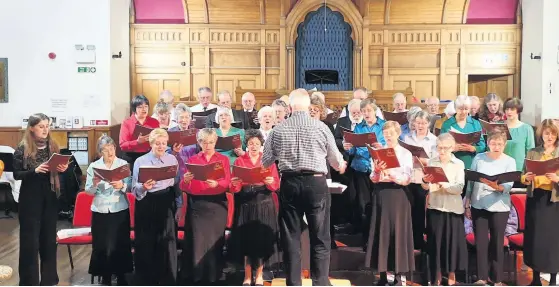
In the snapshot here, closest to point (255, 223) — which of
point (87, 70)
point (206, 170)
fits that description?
point (206, 170)

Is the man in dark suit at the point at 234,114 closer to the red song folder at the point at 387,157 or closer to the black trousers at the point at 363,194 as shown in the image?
the black trousers at the point at 363,194

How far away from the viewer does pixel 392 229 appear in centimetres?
457

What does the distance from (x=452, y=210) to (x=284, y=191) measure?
135 centimetres

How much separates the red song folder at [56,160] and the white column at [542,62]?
24.0ft

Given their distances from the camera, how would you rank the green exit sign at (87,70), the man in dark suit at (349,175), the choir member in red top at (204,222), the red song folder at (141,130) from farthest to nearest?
the green exit sign at (87,70), the man in dark suit at (349,175), the red song folder at (141,130), the choir member in red top at (204,222)

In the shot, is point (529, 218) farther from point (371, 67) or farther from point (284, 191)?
point (371, 67)

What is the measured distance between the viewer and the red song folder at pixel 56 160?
165 inches

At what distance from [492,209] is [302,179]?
1.54 m

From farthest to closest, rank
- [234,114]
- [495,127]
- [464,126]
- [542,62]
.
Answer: [542,62], [234,114], [464,126], [495,127]

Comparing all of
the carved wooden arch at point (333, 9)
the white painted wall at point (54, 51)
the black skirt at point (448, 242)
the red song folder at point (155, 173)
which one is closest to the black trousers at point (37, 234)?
the red song folder at point (155, 173)

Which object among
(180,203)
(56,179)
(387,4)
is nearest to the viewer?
(56,179)

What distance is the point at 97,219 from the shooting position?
4.56 meters

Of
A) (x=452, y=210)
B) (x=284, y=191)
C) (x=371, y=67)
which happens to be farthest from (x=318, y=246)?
(x=371, y=67)

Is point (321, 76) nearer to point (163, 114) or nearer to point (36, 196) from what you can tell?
point (163, 114)
